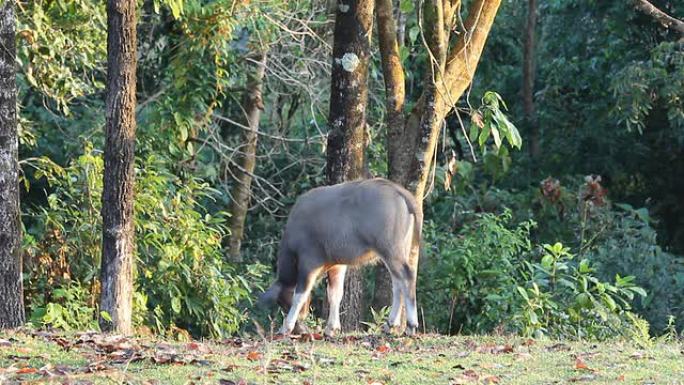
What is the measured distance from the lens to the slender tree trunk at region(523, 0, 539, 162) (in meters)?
24.1

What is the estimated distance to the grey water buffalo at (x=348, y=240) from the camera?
11.0m

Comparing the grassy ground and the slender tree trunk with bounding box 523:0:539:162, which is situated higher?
the slender tree trunk with bounding box 523:0:539:162

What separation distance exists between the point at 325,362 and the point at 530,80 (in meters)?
16.4

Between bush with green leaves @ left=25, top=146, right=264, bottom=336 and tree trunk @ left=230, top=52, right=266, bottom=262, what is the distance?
14.5 feet

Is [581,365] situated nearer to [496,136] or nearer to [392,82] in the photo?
[496,136]

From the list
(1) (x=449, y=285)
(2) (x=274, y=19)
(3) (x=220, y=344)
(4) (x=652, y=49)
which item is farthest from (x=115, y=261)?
(4) (x=652, y=49)

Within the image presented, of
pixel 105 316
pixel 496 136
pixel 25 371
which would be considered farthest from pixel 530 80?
pixel 25 371

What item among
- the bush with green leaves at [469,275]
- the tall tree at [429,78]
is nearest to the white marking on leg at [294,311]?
the tall tree at [429,78]

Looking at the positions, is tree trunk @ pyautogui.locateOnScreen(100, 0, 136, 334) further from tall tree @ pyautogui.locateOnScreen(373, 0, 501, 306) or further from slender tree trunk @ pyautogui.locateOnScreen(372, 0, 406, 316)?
slender tree trunk @ pyautogui.locateOnScreen(372, 0, 406, 316)

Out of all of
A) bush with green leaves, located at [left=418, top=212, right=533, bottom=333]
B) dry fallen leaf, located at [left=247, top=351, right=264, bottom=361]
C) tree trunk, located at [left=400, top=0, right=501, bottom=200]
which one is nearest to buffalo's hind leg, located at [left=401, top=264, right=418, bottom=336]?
tree trunk, located at [left=400, top=0, right=501, bottom=200]

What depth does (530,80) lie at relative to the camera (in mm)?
24531

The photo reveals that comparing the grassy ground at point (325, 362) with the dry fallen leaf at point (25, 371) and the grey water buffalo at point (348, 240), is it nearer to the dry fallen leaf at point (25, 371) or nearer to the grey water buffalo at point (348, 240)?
the dry fallen leaf at point (25, 371)

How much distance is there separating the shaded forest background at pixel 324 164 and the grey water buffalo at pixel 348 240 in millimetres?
1011

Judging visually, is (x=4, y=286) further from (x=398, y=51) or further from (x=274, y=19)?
(x=274, y=19)
